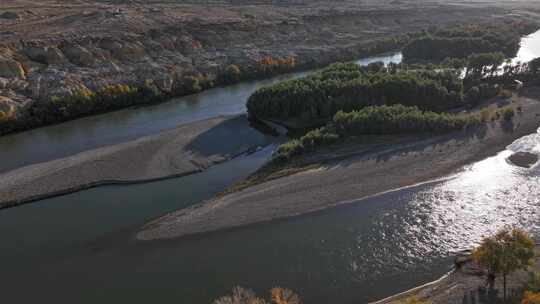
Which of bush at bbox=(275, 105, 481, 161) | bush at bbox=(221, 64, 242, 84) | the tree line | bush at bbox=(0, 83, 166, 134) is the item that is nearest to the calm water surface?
bush at bbox=(0, 83, 166, 134)

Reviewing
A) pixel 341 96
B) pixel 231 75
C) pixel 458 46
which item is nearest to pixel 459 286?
pixel 341 96

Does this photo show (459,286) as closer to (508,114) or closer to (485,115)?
(485,115)

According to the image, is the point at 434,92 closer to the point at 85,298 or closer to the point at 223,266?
the point at 223,266

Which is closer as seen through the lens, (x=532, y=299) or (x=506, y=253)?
(x=532, y=299)

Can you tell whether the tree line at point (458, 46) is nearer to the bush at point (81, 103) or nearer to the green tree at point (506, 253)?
the bush at point (81, 103)

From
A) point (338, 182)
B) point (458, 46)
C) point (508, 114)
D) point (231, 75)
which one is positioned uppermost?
point (458, 46)

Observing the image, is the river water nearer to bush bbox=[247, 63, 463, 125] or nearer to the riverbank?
the riverbank

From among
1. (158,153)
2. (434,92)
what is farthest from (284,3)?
(158,153)

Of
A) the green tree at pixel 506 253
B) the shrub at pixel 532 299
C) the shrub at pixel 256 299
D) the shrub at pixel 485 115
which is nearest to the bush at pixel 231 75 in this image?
the shrub at pixel 485 115
